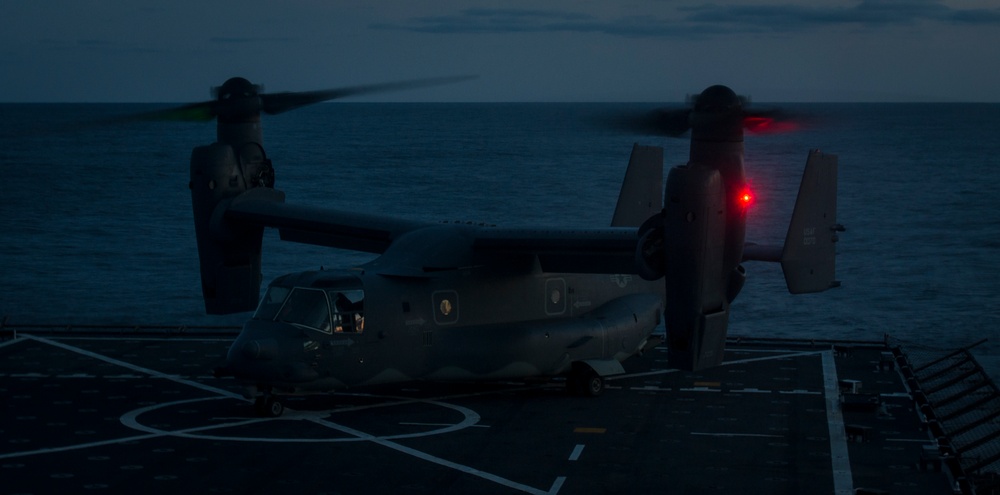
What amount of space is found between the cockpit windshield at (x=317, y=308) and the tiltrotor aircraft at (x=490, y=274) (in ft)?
0.11

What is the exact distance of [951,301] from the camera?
222 ft

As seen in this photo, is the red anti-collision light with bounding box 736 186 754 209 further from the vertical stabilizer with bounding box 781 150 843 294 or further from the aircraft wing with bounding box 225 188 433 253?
the aircraft wing with bounding box 225 188 433 253

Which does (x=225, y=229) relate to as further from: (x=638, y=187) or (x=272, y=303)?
(x=638, y=187)

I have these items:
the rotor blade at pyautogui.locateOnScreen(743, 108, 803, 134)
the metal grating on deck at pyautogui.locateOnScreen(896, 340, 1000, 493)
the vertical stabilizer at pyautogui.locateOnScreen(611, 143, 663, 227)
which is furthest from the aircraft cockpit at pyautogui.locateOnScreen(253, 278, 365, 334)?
the metal grating on deck at pyautogui.locateOnScreen(896, 340, 1000, 493)

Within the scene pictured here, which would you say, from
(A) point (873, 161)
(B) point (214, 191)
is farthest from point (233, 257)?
(A) point (873, 161)

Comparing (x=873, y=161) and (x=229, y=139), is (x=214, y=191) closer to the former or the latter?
(x=229, y=139)

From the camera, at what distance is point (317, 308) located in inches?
1127

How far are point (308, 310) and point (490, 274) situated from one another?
5147 mm

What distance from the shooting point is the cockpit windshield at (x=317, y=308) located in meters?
28.5

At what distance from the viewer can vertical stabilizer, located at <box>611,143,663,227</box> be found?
37.3 m

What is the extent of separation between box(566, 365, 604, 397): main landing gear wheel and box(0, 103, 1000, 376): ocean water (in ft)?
20.1

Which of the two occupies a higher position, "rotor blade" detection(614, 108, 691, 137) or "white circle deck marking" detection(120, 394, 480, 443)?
"rotor blade" detection(614, 108, 691, 137)

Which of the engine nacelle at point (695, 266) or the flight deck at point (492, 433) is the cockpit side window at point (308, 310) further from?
the engine nacelle at point (695, 266)

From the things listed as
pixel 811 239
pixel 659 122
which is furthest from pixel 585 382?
pixel 659 122
